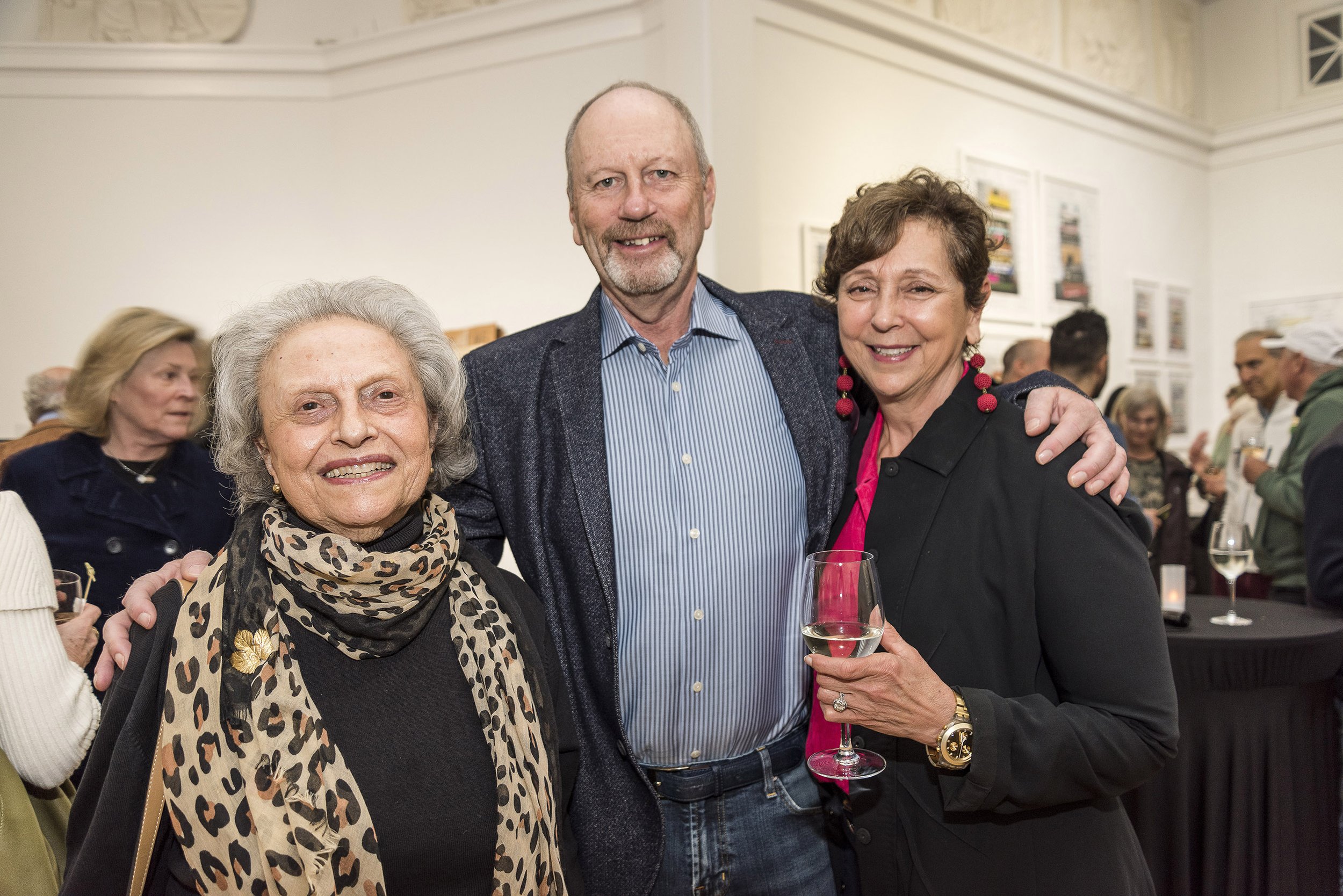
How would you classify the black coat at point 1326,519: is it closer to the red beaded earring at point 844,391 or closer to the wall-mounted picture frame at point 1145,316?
the red beaded earring at point 844,391

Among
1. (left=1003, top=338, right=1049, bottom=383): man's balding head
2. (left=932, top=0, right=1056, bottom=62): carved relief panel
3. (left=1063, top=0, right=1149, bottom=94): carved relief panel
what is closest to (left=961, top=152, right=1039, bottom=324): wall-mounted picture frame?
(left=1003, top=338, right=1049, bottom=383): man's balding head

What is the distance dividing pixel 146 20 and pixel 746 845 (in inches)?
244

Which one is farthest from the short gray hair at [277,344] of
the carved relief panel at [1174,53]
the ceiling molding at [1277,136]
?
the ceiling molding at [1277,136]

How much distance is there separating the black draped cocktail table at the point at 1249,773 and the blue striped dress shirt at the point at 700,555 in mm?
1703

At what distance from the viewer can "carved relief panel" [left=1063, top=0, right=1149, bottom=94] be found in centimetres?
666

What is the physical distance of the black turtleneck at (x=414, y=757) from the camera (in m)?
1.46

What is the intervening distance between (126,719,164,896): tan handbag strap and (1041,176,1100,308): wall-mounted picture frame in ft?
20.8

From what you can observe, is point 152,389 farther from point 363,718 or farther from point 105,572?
point 363,718

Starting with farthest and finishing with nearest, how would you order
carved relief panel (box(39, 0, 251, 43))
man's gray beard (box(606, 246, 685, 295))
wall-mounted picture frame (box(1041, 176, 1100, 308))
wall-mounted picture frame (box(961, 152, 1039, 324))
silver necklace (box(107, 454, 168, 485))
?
wall-mounted picture frame (box(1041, 176, 1100, 308)), wall-mounted picture frame (box(961, 152, 1039, 324)), carved relief panel (box(39, 0, 251, 43)), silver necklace (box(107, 454, 168, 485)), man's gray beard (box(606, 246, 685, 295))

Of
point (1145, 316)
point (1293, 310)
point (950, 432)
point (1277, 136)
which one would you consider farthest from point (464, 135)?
point (1293, 310)

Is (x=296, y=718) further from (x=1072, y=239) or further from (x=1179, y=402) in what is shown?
(x=1179, y=402)

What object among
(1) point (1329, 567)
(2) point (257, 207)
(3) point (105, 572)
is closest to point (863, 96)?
(1) point (1329, 567)

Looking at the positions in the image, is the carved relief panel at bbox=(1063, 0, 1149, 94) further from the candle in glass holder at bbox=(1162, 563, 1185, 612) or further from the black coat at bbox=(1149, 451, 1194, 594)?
the candle in glass holder at bbox=(1162, 563, 1185, 612)

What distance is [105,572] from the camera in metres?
2.97
